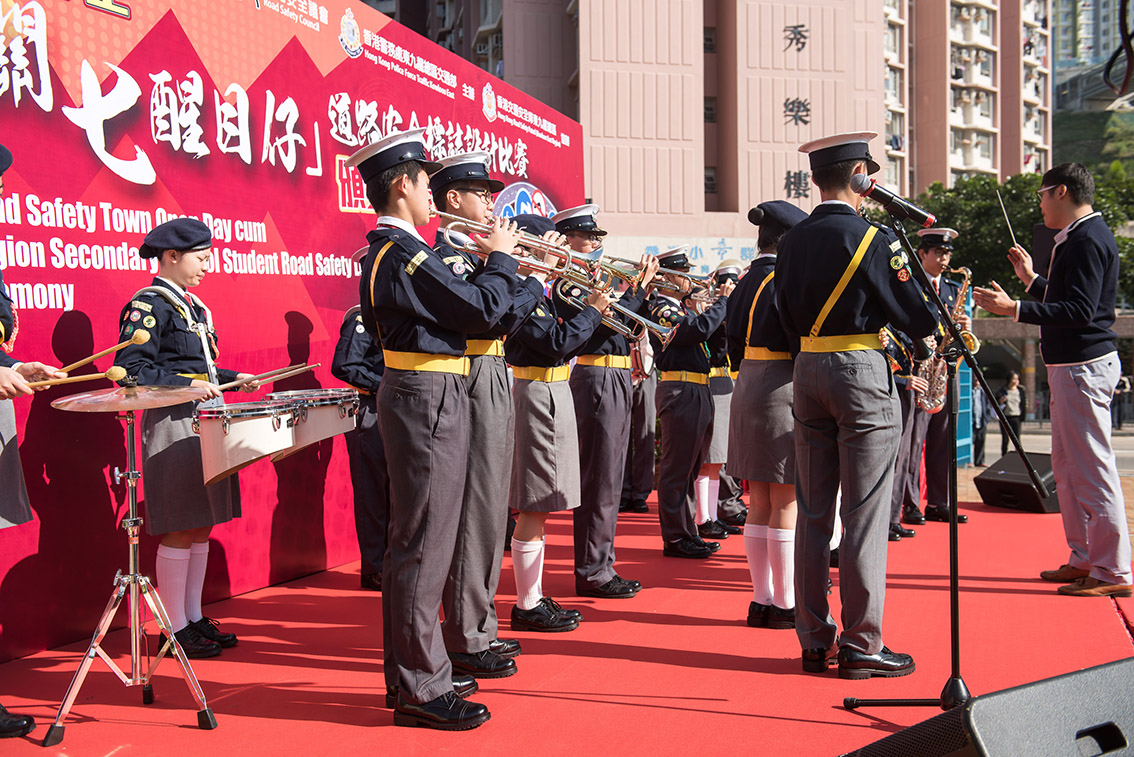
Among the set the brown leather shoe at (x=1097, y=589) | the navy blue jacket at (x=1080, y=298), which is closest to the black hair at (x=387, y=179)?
the navy blue jacket at (x=1080, y=298)

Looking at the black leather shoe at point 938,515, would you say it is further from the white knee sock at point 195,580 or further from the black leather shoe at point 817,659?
the white knee sock at point 195,580

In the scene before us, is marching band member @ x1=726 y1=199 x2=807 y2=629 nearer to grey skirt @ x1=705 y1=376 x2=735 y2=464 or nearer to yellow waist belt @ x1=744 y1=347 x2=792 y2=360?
yellow waist belt @ x1=744 y1=347 x2=792 y2=360

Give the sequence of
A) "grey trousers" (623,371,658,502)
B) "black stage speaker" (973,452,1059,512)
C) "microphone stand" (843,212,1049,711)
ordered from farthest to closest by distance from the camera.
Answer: "black stage speaker" (973,452,1059,512), "grey trousers" (623,371,658,502), "microphone stand" (843,212,1049,711)

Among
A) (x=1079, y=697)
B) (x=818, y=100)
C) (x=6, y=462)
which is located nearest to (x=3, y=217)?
(x=6, y=462)

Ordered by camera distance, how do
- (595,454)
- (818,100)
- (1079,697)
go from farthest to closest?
1. (818,100)
2. (595,454)
3. (1079,697)

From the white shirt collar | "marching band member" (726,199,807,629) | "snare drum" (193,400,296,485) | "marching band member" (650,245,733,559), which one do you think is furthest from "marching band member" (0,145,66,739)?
"marching band member" (650,245,733,559)

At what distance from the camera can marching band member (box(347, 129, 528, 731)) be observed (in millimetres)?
3602

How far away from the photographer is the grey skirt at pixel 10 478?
145 inches

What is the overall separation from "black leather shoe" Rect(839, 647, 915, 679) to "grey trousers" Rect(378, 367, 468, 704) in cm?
172

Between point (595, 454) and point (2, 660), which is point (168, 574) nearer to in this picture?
point (2, 660)

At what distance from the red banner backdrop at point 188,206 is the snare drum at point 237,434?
3.95 feet

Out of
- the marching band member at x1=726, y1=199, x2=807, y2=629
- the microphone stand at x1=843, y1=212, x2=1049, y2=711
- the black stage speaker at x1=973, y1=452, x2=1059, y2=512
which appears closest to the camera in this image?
the microphone stand at x1=843, y1=212, x2=1049, y2=711

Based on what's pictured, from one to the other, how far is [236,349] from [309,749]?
3049mm

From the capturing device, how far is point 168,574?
464cm
